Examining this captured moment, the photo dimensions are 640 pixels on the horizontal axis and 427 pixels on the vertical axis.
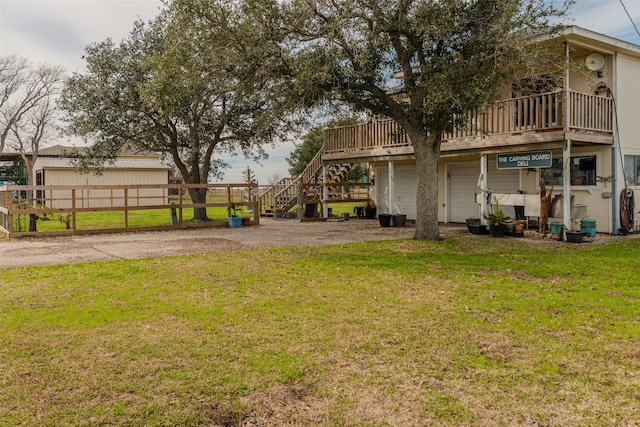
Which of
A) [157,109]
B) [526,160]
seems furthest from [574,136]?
[157,109]

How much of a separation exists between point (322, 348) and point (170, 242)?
30.1 feet

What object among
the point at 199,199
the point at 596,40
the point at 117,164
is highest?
the point at 596,40

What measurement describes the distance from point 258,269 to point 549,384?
548cm

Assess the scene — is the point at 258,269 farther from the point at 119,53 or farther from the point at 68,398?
the point at 119,53

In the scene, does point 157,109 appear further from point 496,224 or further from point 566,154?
point 566,154

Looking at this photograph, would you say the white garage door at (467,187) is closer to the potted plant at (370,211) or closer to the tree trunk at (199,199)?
the potted plant at (370,211)

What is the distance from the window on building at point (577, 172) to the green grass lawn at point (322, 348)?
6.05m

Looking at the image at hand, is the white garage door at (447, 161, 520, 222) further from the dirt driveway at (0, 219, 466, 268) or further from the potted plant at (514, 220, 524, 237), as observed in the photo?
the potted plant at (514, 220, 524, 237)

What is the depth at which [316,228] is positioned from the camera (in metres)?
16.5

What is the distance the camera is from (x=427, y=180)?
39.0 feet

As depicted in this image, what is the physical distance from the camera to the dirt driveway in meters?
10.0

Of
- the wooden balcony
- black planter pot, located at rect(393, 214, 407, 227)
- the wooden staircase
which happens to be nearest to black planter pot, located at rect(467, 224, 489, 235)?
the wooden balcony

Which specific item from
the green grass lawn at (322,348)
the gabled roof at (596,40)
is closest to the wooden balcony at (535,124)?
the gabled roof at (596,40)

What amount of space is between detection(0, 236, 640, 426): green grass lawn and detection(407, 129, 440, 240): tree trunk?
163 inches
